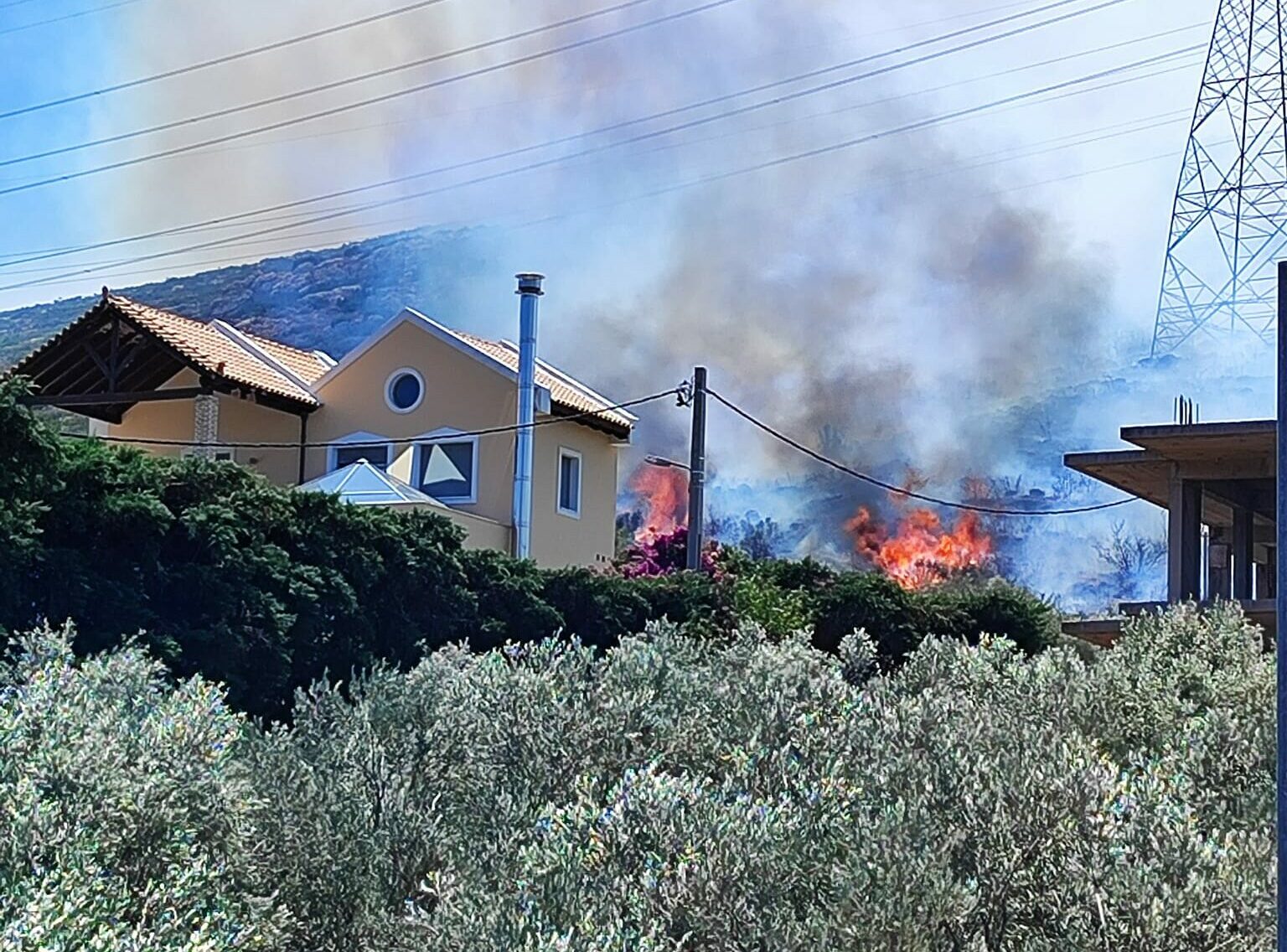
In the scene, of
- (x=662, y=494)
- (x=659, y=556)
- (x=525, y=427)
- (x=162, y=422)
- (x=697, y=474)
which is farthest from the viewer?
(x=662, y=494)

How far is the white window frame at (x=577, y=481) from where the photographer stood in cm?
2700

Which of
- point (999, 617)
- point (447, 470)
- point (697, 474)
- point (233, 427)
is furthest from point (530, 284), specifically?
point (999, 617)

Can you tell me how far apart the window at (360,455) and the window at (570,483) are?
288cm

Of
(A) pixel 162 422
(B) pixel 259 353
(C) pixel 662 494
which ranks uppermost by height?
(C) pixel 662 494

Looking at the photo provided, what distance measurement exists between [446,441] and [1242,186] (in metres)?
24.4

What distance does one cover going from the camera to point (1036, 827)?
3.95m

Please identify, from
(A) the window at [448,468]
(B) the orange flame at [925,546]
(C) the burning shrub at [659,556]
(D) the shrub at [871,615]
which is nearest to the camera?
(D) the shrub at [871,615]

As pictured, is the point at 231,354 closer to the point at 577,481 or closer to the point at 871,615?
the point at 577,481

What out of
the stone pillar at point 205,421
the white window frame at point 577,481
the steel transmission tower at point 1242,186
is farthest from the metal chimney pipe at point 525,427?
the steel transmission tower at point 1242,186

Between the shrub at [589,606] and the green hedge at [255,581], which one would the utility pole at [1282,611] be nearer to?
the green hedge at [255,581]

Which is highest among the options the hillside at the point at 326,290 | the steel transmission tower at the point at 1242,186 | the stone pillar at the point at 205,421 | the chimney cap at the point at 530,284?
the hillside at the point at 326,290

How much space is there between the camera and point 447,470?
86.3ft

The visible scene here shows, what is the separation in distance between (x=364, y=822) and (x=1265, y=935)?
2.25 meters

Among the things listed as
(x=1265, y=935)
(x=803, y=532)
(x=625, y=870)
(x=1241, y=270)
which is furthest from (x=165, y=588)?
(x=803, y=532)
